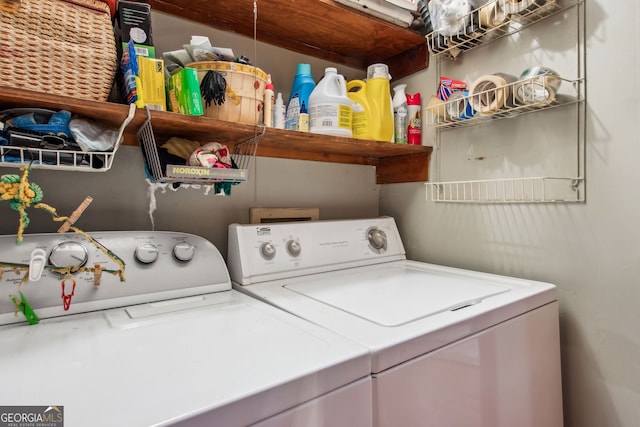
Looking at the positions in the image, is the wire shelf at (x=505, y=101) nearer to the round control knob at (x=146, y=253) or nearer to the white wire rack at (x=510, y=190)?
the white wire rack at (x=510, y=190)

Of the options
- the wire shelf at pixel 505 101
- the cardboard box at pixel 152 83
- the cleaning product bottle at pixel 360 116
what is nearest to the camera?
the cardboard box at pixel 152 83

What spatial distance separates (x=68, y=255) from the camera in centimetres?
91

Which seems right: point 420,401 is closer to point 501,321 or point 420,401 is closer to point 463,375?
point 463,375

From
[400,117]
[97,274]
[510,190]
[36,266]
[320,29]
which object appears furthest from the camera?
[400,117]

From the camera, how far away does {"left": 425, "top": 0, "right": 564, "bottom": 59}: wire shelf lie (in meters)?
1.14

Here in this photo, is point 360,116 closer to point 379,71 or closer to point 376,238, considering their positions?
point 379,71

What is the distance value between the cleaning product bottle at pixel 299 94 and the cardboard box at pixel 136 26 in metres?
0.51

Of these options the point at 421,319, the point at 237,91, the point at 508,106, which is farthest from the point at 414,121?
the point at 421,319

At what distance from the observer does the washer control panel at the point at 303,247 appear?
121cm

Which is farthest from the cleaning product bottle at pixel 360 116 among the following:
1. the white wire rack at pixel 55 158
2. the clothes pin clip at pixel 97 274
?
the clothes pin clip at pixel 97 274

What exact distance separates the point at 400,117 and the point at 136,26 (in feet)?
3.39

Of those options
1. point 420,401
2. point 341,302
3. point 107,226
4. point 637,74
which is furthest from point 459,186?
point 107,226

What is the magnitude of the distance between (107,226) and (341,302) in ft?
2.62

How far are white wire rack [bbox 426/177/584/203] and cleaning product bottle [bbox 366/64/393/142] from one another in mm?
293
